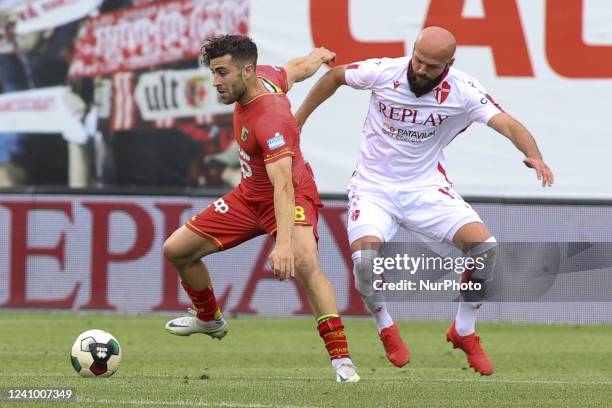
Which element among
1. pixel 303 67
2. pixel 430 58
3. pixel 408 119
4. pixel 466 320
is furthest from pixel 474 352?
pixel 303 67

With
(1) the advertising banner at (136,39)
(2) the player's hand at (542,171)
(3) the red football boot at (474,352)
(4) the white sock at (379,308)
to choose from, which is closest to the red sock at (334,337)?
(4) the white sock at (379,308)

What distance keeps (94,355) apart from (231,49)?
2222 mm

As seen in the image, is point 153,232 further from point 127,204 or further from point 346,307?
point 346,307

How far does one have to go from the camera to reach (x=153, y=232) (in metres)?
16.7

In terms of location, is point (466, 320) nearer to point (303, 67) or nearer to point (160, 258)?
point (303, 67)

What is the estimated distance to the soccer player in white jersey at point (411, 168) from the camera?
1000 centimetres

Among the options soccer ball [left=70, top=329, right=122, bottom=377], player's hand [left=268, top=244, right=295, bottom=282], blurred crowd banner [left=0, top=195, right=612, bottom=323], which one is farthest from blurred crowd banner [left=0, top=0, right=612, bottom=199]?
player's hand [left=268, top=244, right=295, bottom=282]

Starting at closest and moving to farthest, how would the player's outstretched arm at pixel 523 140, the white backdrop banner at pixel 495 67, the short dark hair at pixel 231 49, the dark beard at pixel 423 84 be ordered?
1. the short dark hair at pixel 231 49
2. the player's outstretched arm at pixel 523 140
3. the dark beard at pixel 423 84
4. the white backdrop banner at pixel 495 67

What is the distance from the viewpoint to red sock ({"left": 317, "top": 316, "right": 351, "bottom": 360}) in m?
9.20

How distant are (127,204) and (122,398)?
29.6 feet

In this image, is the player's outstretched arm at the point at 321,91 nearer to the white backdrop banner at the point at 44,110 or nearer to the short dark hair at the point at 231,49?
the short dark hair at the point at 231,49

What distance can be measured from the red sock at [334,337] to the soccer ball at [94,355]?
1.39 m

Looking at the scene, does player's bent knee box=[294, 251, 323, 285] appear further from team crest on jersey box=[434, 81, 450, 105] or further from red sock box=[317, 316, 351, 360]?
team crest on jersey box=[434, 81, 450, 105]

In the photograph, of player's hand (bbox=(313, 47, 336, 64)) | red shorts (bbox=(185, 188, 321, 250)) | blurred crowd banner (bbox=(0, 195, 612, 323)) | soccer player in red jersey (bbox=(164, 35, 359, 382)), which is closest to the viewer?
soccer player in red jersey (bbox=(164, 35, 359, 382))
